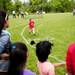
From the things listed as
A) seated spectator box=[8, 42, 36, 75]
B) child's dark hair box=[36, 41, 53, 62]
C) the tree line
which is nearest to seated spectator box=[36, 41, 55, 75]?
child's dark hair box=[36, 41, 53, 62]

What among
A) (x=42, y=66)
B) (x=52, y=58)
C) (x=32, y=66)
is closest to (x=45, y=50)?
(x=42, y=66)

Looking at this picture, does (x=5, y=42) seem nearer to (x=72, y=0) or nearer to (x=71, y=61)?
(x=71, y=61)

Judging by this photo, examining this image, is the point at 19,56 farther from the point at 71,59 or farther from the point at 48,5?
the point at 48,5

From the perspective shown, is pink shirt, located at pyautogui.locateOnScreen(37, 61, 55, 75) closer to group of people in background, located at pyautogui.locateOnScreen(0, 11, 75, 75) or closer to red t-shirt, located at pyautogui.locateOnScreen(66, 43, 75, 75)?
group of people in background, located at pyautogui.locateOnScreen(0, 11, 75, 75)

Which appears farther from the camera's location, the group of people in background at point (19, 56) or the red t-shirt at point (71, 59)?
the red t-shirt at point (71, 59)

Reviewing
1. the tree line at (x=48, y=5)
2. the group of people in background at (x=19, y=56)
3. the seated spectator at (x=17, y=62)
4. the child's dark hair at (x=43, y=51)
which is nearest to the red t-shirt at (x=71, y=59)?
the group of people in background at (x=19, y=56)

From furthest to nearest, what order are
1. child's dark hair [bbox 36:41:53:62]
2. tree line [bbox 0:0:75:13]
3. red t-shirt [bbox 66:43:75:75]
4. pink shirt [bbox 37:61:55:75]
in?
tree line [bbox 0:0:75:13], pink shirt [bbox 37:61:55:75], child's dark hair [bbox 36:41:53:62], red t-shirt [bbox 66:43:75:75]

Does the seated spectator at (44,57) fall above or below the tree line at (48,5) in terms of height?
above

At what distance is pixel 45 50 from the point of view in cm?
548

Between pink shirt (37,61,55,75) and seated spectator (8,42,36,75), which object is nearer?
seated spectator (8,42,36,75)

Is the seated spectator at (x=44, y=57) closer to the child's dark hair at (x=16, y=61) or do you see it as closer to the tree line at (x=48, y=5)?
the child's dark hair at (x=16, y=61)

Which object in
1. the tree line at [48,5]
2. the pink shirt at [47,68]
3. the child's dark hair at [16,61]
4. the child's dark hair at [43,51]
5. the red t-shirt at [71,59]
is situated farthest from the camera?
the tree line at [48,5]

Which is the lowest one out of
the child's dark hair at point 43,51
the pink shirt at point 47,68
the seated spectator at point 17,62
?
the pink shirt at point 47,68

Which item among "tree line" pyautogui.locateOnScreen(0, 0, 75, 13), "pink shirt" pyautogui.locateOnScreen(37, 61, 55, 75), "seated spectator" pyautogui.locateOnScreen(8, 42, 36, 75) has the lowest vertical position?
"tree line" pyautogui.locateOnScreen(0, 0, 75, 13)
